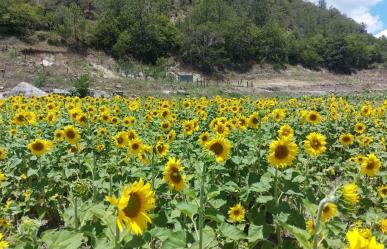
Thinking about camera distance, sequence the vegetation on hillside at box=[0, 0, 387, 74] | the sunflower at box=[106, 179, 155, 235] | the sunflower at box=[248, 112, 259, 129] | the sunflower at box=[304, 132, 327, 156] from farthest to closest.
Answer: the vegetation on hillside at box=[0, 0, 387, 74], the sunflower at box=[248, 112, 259, 129], the sunflower at box=[304, 132, 327, 156], the sunflower at box=[106, 179, 155, 235]

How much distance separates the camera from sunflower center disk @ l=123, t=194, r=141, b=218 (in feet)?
7.93

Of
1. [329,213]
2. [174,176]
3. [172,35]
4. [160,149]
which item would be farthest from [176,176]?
[172,35]

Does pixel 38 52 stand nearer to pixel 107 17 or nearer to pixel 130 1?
pixel 107 17

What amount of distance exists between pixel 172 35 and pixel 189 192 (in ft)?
224

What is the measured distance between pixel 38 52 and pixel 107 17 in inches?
724

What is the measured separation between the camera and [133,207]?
96.2 inches

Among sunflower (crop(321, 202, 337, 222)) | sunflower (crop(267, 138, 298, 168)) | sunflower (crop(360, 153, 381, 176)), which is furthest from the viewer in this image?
sunflower (crop(360, 153, 381, 176))

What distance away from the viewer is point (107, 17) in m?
66.8

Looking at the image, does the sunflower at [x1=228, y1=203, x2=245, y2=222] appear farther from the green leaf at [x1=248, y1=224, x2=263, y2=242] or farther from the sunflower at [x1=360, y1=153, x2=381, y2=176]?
the sunflower at [x1=360, y1=153, x2=381, y2=176]

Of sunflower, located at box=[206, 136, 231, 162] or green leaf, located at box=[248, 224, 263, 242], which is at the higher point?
sunflower, located at box=[206, 136, 231, 162]

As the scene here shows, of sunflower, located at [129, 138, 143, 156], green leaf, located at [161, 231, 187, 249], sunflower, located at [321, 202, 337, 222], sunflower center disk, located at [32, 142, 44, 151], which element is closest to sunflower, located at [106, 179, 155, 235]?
green leaf, located at [161, 231, 187, 249]

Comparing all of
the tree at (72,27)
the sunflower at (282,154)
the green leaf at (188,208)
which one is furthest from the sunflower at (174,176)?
the tree at (72,27)

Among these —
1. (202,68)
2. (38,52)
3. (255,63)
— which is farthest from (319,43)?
(38,52)

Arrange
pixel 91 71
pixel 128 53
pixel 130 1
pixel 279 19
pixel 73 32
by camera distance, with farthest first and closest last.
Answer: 1. pixel 279 19
2. pixel 130 1
3. pixel 128 53
4. pixel 73 32
5. pixel 91 71
